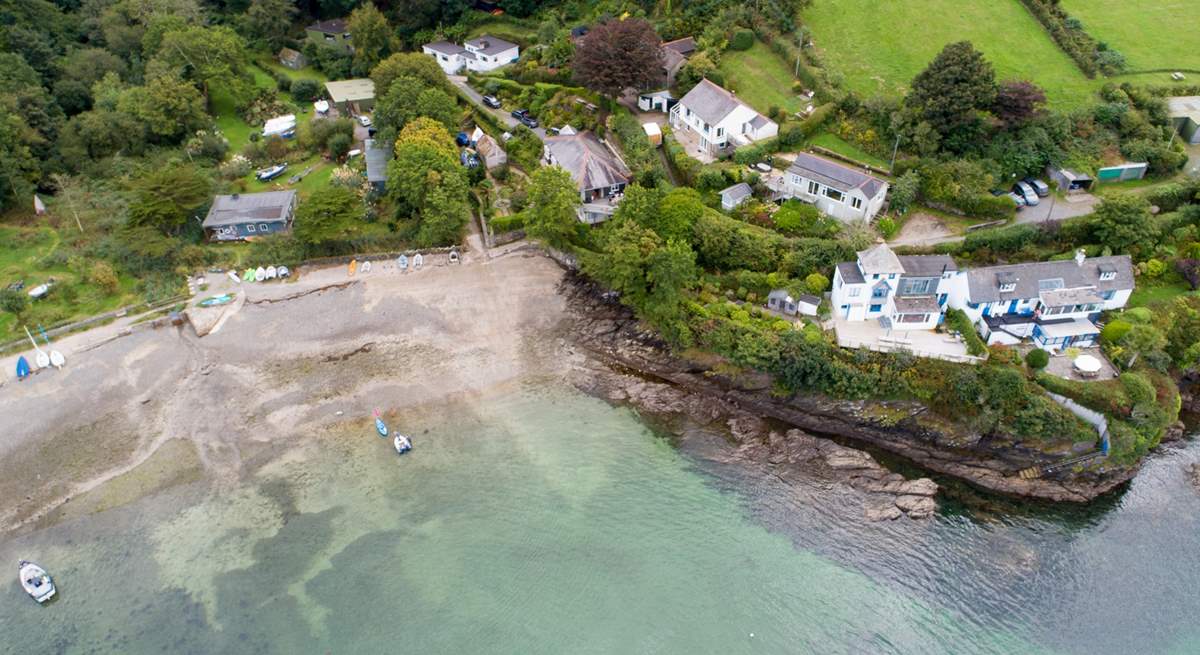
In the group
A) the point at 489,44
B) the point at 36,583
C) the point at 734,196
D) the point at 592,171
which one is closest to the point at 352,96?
the point at 489,44

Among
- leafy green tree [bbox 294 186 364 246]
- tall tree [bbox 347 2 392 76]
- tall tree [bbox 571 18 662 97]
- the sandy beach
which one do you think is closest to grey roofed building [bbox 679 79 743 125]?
tall tree [bbox 571 18 662 97]

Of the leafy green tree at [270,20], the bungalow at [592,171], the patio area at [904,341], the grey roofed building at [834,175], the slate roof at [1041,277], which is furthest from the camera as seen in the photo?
the leafy green tree at [270,20]

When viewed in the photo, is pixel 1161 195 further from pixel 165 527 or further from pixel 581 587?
pixel 165 527

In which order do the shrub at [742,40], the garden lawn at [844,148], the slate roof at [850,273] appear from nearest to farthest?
the slate roof at [850,273], the garden lawn at [844,148], the shrub at [742,40]

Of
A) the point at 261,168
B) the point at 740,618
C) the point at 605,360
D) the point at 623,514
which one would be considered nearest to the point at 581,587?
the point at 623,514

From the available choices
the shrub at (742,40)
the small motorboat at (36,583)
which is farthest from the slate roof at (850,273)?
the small motorboat at (36,583)

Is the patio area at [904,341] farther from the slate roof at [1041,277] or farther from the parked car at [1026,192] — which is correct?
the parked car at [1026,192]

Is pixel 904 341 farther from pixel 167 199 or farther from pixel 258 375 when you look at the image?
pixel 167 199
